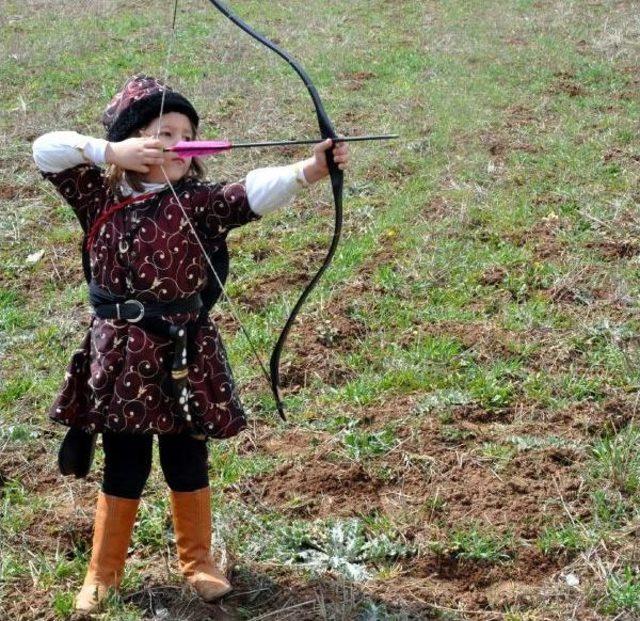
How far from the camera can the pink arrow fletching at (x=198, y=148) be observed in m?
2.66

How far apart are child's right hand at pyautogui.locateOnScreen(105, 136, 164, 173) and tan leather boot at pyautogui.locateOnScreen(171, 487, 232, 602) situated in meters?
1.05

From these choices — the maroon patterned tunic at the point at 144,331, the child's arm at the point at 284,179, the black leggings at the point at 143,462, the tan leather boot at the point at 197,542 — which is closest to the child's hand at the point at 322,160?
the child's arm at the point at 284,179

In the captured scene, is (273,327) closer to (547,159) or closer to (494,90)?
(547,159)

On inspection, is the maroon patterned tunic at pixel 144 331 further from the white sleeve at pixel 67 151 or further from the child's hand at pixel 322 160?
the child's hand at pixel 322 160

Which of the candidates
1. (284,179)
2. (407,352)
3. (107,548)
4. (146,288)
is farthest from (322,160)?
(407,352)

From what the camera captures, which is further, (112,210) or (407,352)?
(407,352)

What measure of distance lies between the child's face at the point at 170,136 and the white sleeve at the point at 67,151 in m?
0.15

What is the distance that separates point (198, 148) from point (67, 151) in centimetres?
44

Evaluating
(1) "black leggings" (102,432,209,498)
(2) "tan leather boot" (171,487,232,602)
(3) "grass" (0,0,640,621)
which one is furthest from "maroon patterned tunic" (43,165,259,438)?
(3) "grass" (0,0,640,621)

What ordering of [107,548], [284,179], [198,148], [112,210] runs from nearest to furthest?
[198,148]
[284,179]
[112,210]
[107,548]

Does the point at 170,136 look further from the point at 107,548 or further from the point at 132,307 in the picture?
the point at 107,548

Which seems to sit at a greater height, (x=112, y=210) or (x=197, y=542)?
(x=112, y=210)

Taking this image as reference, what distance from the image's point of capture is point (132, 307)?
9.40 ft

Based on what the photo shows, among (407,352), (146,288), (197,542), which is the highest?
(146,288)
